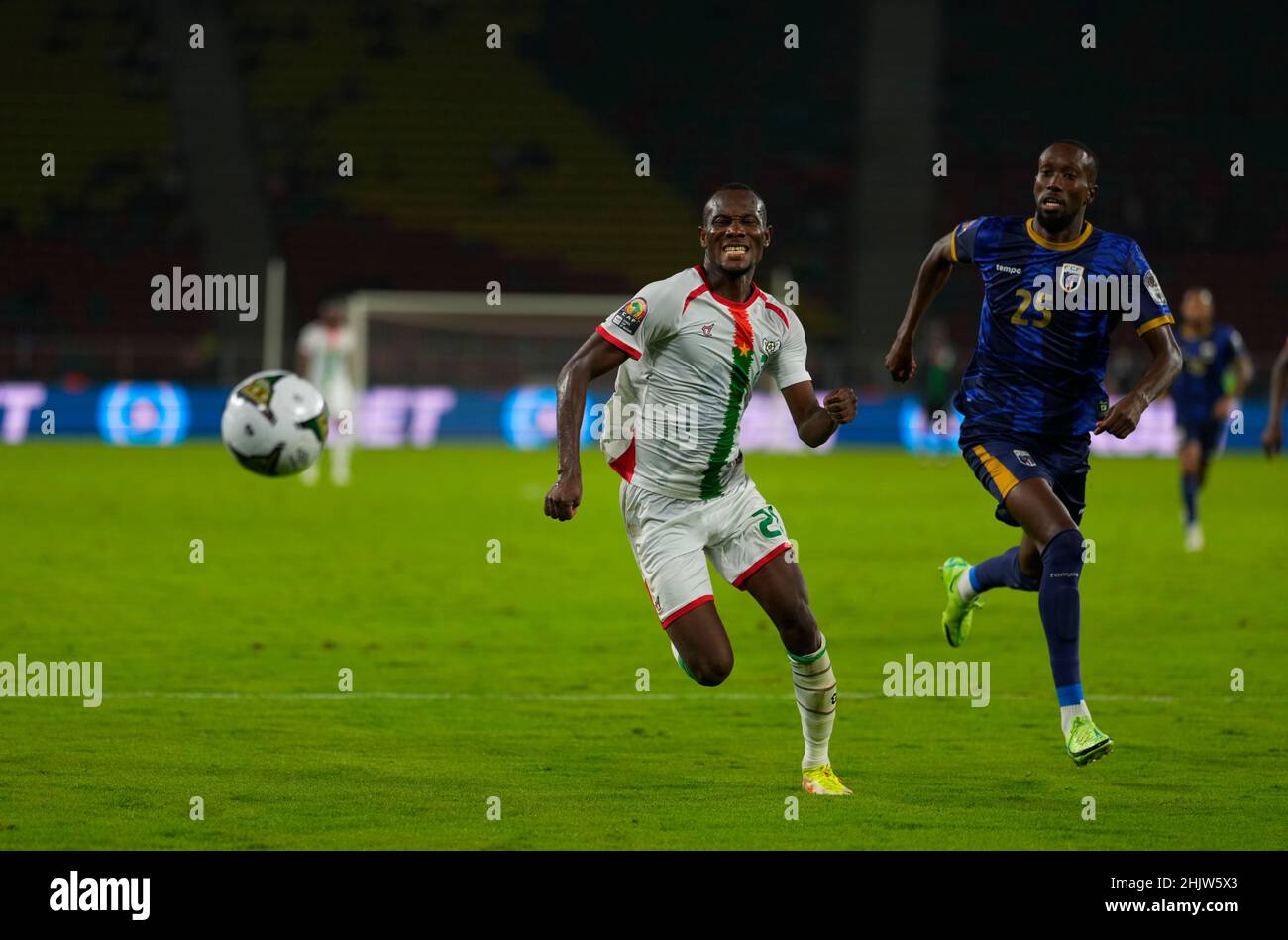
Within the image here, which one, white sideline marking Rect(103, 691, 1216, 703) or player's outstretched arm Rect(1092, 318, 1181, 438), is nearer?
player's outstretched arm Rect(1092, 318, 1181, 438)

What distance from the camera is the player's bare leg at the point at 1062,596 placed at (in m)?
6.85

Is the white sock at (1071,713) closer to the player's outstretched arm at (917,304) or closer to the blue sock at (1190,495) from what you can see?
the player's outstretched arm at (917,304)

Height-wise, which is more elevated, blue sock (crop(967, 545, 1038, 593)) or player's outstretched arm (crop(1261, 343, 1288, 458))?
player's outstretched arm (crop(1261, 343, 1288, 458))

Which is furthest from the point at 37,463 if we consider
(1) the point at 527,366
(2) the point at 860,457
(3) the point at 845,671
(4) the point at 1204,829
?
(4) the point at 1204,829

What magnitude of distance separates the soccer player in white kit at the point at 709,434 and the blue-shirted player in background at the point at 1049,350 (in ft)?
3.35

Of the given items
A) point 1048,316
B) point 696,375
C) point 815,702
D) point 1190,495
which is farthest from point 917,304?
point 1190,495

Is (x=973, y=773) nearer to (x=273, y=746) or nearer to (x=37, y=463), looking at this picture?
(x=273, y=746)

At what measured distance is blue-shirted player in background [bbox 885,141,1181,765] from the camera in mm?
7395

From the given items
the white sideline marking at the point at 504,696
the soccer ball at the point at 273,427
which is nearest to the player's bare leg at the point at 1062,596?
the white sideline marking at the point at 504,696

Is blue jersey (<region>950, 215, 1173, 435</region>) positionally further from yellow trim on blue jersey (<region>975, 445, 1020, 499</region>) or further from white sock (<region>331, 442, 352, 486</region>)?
white sock (<region>331, 442, 352, 486</region>)

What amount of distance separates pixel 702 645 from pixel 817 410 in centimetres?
101

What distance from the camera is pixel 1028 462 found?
770cm

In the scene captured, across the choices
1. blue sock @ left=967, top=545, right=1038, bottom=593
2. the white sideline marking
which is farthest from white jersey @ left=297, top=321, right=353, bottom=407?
blue sock @ left=967, top=545, right=1038, bottom=593

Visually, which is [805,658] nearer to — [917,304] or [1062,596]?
[1062,596]
